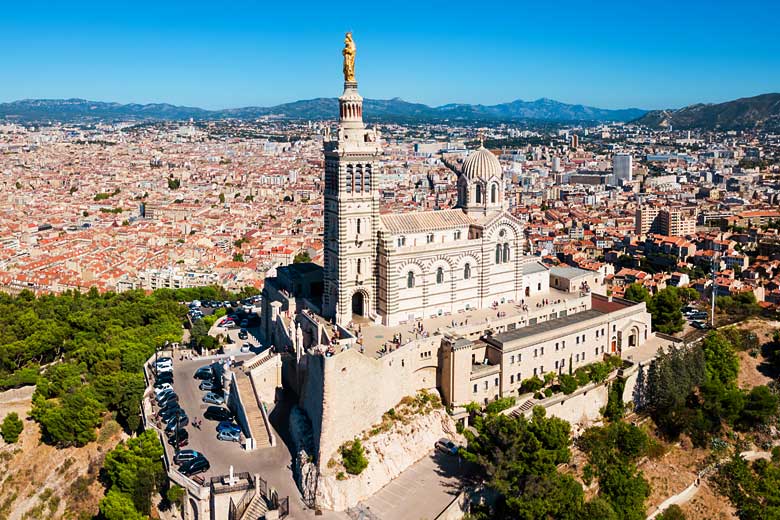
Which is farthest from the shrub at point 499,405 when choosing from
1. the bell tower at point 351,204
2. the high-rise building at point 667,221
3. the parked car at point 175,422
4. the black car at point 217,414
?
the high-rise building at point 667,221

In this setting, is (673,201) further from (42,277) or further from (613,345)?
(42,277)

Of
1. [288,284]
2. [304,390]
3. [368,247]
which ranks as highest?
[368,247]

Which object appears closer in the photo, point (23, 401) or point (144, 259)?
point (23, 401)

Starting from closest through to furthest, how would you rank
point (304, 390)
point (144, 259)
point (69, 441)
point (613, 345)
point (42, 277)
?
point (304, 390), point (69, 441), point (613, 345), point (42, 277), point (144, 259)

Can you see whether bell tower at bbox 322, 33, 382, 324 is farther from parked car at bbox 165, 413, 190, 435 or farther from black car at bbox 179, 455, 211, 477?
black car at bbox 179, 455, 211, 477

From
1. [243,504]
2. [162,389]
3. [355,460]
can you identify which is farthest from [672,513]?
[162,389]

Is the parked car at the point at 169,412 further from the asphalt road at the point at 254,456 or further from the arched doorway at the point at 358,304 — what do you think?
the arched doorway at the point at 358,304

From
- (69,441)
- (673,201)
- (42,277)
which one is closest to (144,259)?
(42,277)
